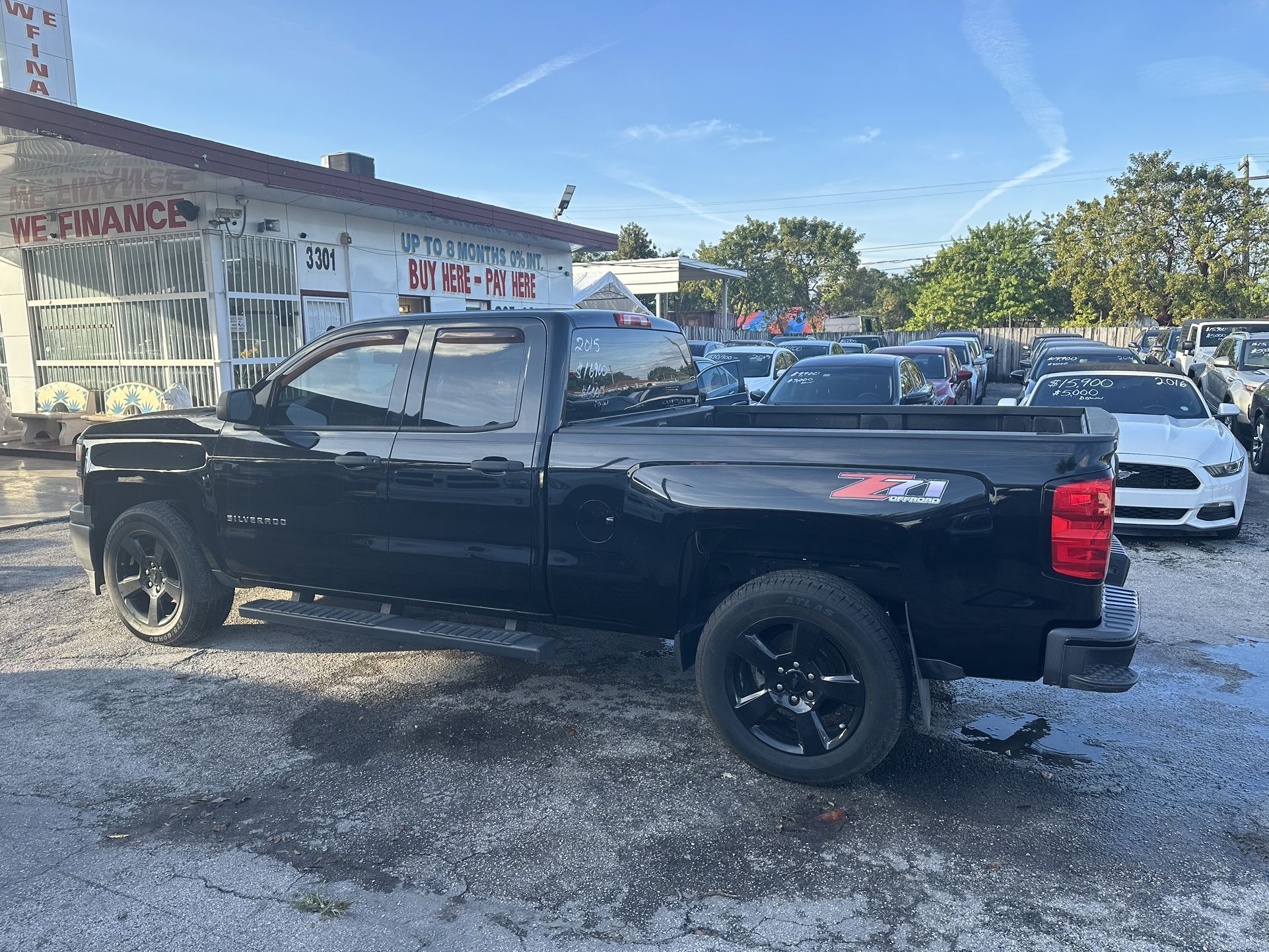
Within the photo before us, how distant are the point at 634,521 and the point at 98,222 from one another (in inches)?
507

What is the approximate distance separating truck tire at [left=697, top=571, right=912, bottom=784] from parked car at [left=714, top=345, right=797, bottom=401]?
1359 cm

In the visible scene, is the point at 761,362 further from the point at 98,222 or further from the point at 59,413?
the point at 59,413

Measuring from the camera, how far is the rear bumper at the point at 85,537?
578 centimetres

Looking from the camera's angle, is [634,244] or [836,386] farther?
[634,244]

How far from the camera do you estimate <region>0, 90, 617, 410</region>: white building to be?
1175 centimetres

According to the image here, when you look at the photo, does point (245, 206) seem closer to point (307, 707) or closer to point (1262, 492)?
point (307, 707)

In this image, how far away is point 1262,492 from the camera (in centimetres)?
1050

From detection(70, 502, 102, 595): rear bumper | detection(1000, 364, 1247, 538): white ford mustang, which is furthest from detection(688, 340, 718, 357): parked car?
detection(70, 502, 102, 595): rear bumper

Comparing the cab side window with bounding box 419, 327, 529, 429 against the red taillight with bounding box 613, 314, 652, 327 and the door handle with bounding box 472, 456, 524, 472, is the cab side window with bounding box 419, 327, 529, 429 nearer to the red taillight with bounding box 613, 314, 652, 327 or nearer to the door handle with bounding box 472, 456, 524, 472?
the door handle with bounding box 472, 456, 524, 472

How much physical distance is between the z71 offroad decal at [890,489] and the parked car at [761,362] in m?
13.7

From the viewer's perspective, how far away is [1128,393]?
31.3 feet

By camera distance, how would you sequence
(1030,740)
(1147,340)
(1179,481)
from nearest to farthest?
1. (1030,740)
2. (1179,481)
3. (1147,340)

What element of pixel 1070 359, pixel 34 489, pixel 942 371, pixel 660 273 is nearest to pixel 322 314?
pixel 34 489

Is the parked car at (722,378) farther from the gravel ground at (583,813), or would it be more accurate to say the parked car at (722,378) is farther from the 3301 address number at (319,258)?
the gravel ground at (583,813)
